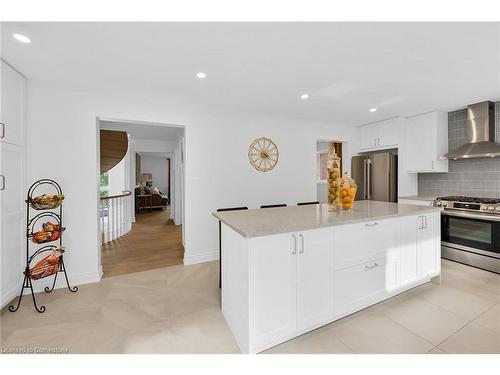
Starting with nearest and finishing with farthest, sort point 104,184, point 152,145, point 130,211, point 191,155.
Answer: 1. point 191,155
2. point 130,211
3. point 152,145
4. point 104,184

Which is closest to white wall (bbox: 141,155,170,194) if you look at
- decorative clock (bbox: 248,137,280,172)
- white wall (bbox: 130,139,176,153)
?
white wall (bbox: 130,139,176,153)

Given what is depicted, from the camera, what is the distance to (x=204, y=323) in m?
1.88

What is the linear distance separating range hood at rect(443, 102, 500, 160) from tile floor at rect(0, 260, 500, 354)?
1767 mm

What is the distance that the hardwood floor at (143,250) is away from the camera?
316 centimetres

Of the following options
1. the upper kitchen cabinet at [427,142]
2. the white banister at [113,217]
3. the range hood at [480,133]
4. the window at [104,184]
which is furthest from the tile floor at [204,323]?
the window at [104,184]

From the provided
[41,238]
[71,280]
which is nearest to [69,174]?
[41,238]

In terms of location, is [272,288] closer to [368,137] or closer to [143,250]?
[143,250]

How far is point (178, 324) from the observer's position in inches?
73.7

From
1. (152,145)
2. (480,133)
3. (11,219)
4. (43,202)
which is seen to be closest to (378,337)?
(43,202)

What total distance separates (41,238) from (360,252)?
2.92 meters

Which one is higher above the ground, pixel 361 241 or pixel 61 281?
pixel 361 241

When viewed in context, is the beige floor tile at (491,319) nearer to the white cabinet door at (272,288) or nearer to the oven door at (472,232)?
the oven door at (472,232)

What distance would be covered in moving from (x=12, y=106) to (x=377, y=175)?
529cm

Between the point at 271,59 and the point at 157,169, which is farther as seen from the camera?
the point at 157,169
